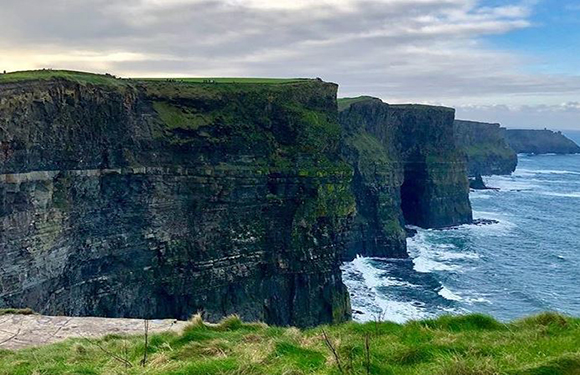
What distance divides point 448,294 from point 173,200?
25810 millimetres

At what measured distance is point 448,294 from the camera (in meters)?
48.0

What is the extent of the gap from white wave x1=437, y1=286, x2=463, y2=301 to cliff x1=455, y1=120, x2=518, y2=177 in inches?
3418

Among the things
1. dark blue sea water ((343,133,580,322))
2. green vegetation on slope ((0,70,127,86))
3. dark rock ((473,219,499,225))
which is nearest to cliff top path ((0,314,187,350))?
green vegetation on slope ((0,70,127,86))

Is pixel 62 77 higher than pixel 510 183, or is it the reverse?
pixel 62 77

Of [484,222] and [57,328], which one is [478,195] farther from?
[57,328]

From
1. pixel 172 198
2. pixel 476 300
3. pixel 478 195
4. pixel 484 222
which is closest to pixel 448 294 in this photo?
pixel 476 300

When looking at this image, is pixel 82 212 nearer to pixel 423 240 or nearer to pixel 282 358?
pixel 282 358

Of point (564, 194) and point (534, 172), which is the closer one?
point (564, 194)

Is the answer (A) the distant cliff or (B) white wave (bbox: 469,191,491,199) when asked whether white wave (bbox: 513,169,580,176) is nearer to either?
(B) white wave (bbox: 469,191,491,199)

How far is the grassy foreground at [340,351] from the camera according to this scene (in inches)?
294

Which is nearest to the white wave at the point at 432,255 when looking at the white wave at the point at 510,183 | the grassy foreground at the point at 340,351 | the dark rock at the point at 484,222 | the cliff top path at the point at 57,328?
the dark rock at the point at 484,222

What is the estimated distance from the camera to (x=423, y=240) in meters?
73.1

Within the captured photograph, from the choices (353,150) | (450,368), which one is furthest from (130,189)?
(353,150)

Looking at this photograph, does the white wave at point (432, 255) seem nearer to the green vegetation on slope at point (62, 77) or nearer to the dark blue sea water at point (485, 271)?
the dark blue sea water at point (485, 271)
